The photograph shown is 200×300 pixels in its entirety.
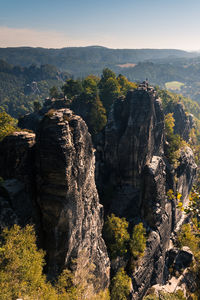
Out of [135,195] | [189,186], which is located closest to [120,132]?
[135,195]

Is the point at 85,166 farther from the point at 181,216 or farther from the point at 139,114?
the point at 181,216

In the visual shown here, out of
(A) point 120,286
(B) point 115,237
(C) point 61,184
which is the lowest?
(A) point 120,286

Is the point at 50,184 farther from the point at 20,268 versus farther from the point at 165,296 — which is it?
the point at 165,296

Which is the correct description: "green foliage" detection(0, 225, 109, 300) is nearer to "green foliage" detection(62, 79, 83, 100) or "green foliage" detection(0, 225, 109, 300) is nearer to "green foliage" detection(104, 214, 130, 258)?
"green foliage" detection(104, 214, 130, 258)

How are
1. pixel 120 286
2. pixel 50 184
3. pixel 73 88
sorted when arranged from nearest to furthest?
pixel 50 184 < pixel 120 286 < pixel 73 88

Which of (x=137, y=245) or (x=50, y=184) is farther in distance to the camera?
(x=137, y=245)

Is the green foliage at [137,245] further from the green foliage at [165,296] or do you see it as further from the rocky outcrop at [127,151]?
the rocky outcrop at [127,151]

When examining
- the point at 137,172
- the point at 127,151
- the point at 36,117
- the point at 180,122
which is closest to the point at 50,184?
the point at 127,151
